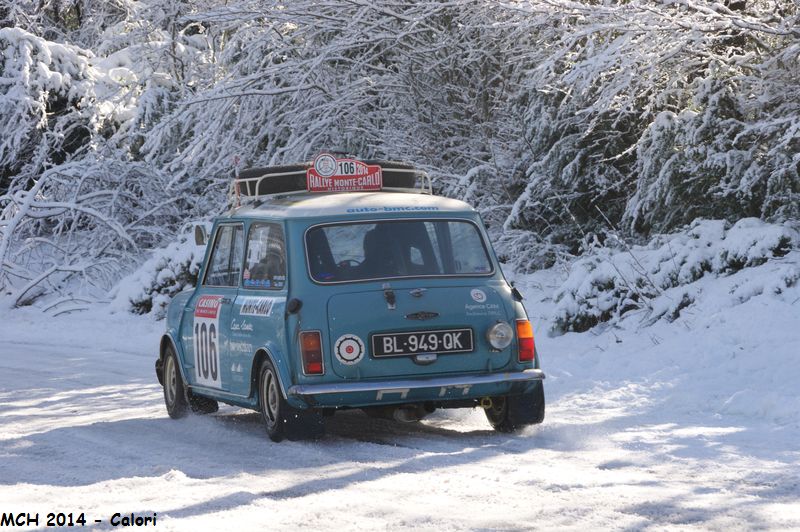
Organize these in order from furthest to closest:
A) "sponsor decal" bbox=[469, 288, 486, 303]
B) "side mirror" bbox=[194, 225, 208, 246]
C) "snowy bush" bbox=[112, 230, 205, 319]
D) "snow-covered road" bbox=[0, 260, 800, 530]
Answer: "snowy bush" bbox=[112, 230, 205, 319] → "side mirror" bbox=[194, 225, 208, 246] → "sponsor decal" bbox=[469, 288, 486, 303] → "snow-covered road" bbox=[0, 260, 800, 530]

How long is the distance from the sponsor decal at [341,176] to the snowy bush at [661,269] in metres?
4.41

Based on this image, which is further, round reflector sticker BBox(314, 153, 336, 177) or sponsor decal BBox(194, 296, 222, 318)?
round reflector sticker BBox(314, 153, 336, 177)

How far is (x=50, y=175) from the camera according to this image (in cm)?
2517

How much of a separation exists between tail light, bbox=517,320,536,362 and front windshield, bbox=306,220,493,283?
0.54m

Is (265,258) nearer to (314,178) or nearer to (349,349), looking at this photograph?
(314,178)

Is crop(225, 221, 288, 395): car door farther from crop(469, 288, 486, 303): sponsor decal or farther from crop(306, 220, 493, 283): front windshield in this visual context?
crop(469, 288, 486, 303): sponsor decal

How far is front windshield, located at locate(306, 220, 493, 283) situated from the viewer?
9461 mm

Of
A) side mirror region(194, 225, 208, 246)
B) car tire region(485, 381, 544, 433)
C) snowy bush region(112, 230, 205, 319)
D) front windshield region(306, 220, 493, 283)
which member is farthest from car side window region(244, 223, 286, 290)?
snowy bush region(112, 230, 205, 319)

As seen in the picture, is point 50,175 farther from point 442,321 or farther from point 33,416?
point 442,321

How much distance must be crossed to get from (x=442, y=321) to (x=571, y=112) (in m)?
9.13

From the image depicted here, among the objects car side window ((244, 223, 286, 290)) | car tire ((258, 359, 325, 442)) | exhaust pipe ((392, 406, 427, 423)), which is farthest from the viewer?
exhaust pipe ((392, 406, 427, 423))

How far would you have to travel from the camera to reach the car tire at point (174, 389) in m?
11.1

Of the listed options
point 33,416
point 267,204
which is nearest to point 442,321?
point 267,204

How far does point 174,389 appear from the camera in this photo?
1121 cm
